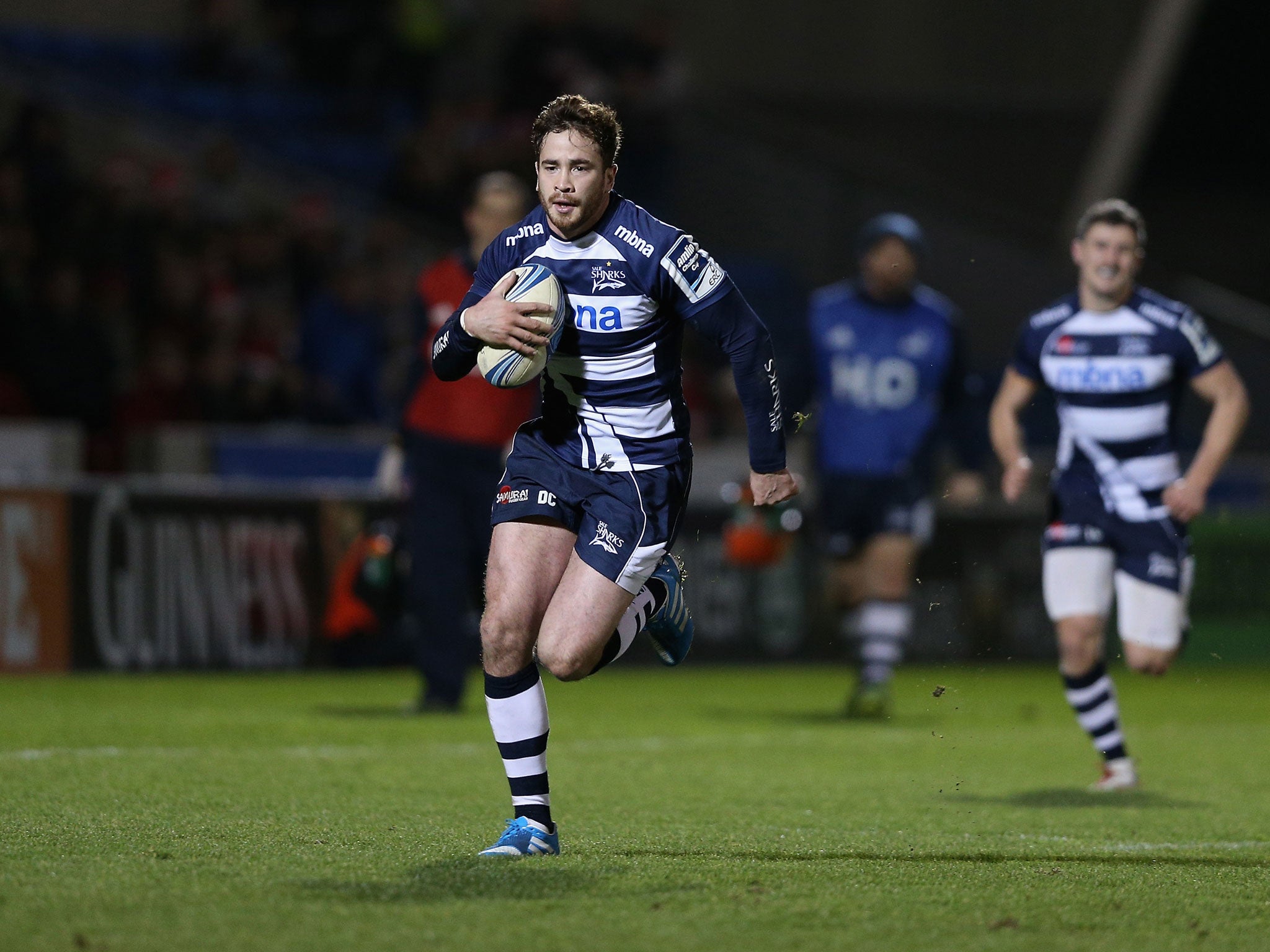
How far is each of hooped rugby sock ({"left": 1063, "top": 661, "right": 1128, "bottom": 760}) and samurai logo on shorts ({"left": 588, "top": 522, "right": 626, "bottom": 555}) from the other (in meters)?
3.13

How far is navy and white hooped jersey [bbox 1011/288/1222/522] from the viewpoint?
26.1 ft

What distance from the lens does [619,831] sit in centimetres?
622

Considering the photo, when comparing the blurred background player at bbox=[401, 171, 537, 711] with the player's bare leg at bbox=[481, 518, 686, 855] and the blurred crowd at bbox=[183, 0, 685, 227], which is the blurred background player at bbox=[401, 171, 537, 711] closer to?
the player's bare leg at bbox=[481, 518, 686, 855]

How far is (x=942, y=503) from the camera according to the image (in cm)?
1488

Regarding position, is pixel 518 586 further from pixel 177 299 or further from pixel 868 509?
pixel 177 299

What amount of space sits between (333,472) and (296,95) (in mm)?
→ 7286

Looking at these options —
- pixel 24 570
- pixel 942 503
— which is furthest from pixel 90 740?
pixel 942 503

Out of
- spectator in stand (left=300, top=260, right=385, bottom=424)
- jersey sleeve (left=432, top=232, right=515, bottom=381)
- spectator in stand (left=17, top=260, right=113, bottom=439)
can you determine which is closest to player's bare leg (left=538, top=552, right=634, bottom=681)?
jersey sleeve (left=432, top=232, right=515, bottom=381)

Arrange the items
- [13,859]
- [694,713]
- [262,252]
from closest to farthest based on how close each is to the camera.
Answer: [13,859] → [694,713] → [262,252]

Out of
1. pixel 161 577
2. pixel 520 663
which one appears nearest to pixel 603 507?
pixel 520 663

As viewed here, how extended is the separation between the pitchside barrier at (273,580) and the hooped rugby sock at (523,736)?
5.55m

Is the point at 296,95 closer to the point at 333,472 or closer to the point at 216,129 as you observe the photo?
the point at 216,129

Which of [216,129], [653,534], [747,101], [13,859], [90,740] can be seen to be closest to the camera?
[13,859]

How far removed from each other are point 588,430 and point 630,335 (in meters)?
0.31
